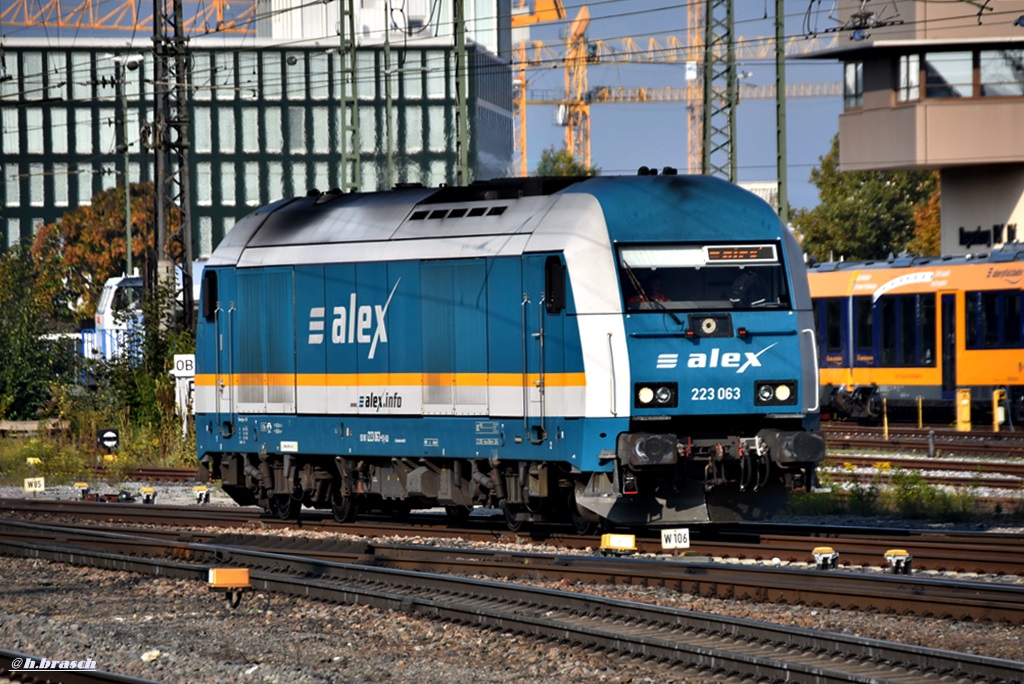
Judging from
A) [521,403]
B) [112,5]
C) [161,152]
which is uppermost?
[112,5]

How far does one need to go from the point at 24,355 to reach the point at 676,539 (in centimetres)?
2381

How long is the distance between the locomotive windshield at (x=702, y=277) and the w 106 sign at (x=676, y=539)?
81.8 inches

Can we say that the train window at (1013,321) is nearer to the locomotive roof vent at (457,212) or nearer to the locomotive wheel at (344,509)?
the locomotive wheel at (344,509)

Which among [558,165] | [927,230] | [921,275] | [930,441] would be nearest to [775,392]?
[930,441]

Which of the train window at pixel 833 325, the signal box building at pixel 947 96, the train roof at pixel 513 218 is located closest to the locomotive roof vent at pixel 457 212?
the train roof at pixel 513 218

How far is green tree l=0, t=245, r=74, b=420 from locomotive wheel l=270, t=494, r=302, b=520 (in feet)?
53.6

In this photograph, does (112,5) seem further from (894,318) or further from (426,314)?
(426,314)

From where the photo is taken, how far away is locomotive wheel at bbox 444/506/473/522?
1928cm

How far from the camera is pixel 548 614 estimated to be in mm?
12469

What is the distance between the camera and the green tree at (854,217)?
7525 centimetres

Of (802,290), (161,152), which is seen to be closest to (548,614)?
(802,290)

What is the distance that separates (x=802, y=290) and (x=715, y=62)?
13.8m

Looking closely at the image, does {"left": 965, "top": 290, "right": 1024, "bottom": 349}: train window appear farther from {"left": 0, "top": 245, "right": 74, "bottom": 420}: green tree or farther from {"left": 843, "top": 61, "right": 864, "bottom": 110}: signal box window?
{"left": 0, "top": 245, "right": 74, "bottom": 420}: green tree

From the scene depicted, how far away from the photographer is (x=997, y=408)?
33.2 metres
